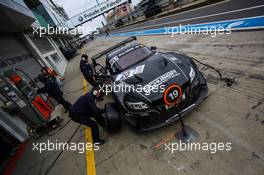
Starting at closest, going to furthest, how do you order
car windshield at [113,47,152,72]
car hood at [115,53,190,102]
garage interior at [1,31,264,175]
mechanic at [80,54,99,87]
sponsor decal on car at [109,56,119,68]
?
garage interior at [1,31,264,175] < car hood at [115,53,190,102] < car windshield at [113,47,152,72] < sponsor decal on car at [109,56,119,68] < mechanic at [80,54,99,87]

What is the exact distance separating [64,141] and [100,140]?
135cm

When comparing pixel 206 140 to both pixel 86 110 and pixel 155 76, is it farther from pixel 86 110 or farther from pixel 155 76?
pixel 86 110

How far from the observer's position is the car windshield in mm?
3967

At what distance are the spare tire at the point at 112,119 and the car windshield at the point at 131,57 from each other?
119cm

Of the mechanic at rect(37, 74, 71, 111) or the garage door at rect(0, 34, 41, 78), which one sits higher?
the garage door at rect(0, 34, 41, 78)

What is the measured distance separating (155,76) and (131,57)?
136cm

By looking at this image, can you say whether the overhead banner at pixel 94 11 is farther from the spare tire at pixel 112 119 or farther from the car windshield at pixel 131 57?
the spare tire at pixel 112 119

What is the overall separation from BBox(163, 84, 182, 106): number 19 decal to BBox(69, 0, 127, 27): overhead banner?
123 ft

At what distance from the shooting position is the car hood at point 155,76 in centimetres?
274

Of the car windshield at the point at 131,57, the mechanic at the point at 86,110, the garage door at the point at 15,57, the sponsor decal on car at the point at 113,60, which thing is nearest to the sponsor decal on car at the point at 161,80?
the mechanic at the point at 86,110

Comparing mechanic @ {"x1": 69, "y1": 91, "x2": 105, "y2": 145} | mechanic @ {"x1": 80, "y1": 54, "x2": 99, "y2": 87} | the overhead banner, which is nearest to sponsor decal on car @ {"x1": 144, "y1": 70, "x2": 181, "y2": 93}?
mechanic @ {"x1": 69, "y1": 91, "x2": 105, "y2": 145}

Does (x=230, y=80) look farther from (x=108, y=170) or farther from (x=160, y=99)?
(x=108, y=170)

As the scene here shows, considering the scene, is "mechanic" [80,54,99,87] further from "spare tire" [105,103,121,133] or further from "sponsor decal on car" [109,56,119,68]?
"spare tire" [105,103,121,133]

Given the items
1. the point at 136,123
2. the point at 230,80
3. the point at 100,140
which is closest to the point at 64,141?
the point at 100,140
